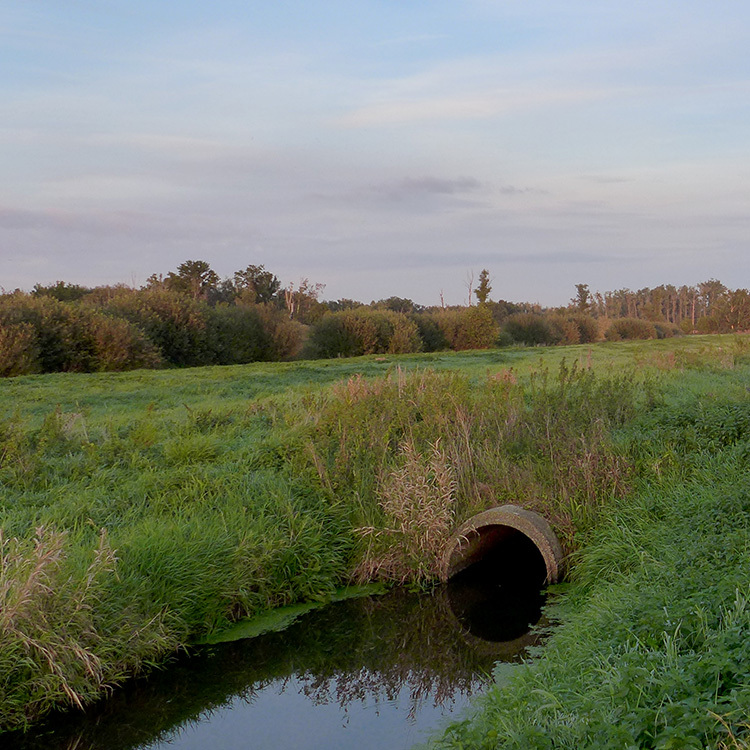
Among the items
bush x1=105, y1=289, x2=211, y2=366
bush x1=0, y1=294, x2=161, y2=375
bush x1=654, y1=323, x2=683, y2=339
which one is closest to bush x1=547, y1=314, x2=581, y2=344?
bush x1=654, y1=323, x2=683, y2=339

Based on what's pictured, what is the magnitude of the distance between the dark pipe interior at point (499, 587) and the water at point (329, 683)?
0.02 meters

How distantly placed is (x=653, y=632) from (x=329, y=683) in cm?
322

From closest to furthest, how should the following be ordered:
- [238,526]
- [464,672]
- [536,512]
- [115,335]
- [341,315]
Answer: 1. [464,672]
2. [238,526]
3. [536,512]
4. [115,335]
5. [341,315]

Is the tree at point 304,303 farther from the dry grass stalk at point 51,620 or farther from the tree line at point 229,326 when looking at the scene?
the dry grass stalk at point 51,620

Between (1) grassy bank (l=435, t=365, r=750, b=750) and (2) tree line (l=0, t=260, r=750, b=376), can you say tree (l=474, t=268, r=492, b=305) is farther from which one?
(1) grassy bank (l=435, t=365, r=750, b=750)

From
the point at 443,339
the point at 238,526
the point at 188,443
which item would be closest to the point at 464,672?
the point at 238,526

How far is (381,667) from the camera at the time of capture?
7.27 m

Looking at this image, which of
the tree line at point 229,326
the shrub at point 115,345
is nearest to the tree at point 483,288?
the tree line at point 229,326

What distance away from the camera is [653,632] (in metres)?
4.93

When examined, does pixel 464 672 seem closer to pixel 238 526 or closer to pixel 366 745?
pixel 366 745

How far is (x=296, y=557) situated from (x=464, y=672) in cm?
224

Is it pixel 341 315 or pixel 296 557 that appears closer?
pixel 296 557

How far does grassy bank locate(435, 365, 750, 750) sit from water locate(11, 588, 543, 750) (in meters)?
0.63

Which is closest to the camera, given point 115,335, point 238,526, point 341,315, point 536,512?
point 238,526
